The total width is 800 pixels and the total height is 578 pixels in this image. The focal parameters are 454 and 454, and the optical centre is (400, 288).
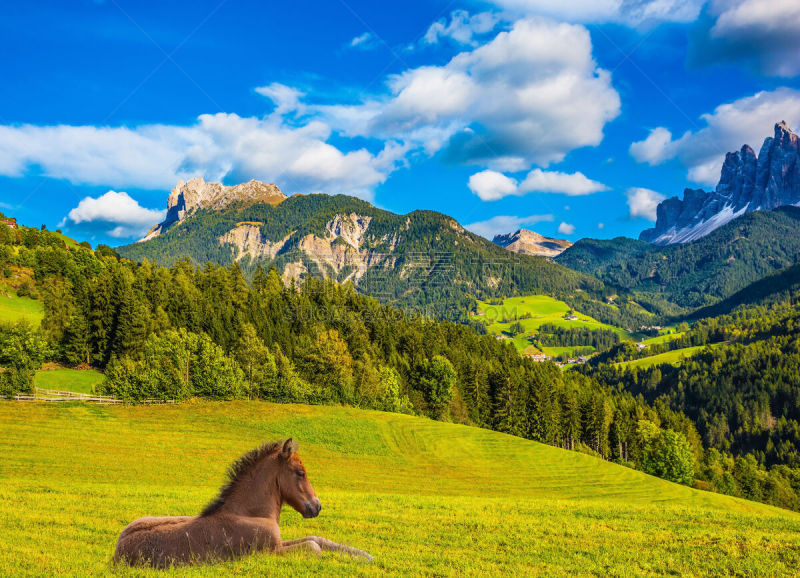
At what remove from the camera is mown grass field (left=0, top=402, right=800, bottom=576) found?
34.8ft

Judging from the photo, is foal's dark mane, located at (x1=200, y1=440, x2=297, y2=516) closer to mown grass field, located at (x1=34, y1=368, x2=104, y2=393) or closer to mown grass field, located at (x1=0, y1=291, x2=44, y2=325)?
mown grass field, located at (x1=34, y1=368, x2=104, y2=393)

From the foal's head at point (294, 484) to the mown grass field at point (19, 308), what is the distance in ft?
306

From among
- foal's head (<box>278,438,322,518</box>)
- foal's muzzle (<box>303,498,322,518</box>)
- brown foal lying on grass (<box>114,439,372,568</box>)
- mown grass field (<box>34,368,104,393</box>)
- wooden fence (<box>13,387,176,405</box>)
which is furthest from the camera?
mown grass field (<box>34,368,104,393</box>)

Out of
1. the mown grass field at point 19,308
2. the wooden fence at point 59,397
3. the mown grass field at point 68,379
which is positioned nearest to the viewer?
the wooden fence at point 59,397

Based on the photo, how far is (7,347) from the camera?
55625 mm

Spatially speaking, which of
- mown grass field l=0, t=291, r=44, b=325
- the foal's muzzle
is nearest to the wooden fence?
mown grass field l=0, t=291, r=44, b=325

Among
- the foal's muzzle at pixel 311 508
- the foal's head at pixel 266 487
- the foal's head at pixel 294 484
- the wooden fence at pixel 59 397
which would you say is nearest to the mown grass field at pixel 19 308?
the wooden fence at pixel 59 397

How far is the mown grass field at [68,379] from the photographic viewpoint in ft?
217

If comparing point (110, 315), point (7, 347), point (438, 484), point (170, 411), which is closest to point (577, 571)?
point (438, 484)

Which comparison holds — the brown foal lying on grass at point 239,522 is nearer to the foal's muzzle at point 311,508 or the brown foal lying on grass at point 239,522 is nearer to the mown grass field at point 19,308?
the foal's muzzle at point 311,508

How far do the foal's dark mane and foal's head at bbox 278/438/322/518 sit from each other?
0.15 meters

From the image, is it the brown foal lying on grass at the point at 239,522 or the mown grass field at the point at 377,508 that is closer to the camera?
the brown foal lying on grass at the point at 239,522

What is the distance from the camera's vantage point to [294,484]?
9.27m

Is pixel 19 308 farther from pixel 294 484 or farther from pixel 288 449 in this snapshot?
pixel 294 484
